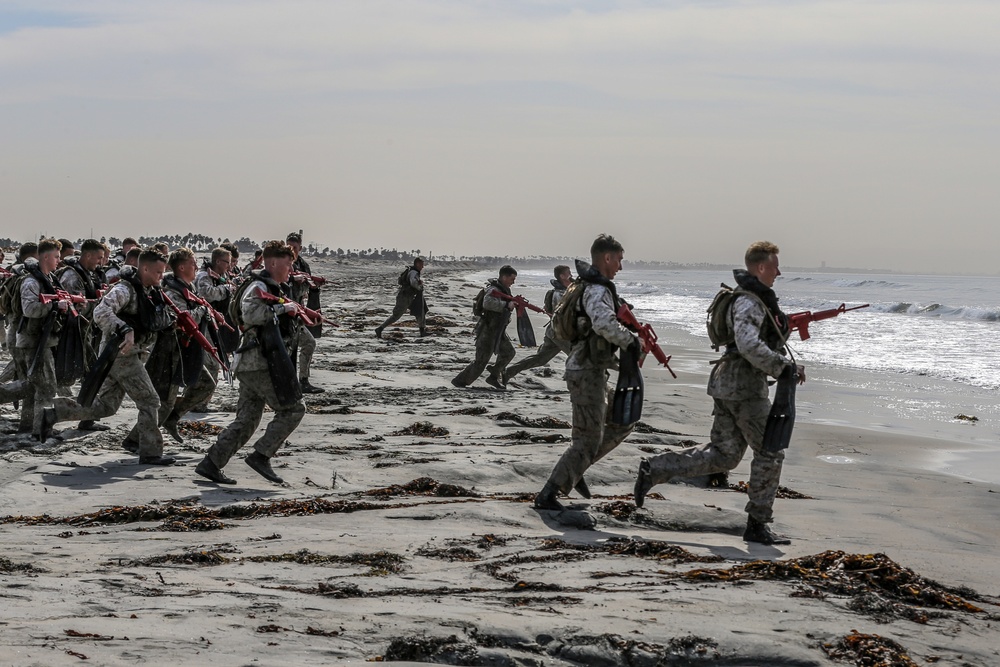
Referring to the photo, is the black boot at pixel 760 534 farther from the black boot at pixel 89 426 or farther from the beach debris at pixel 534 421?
the black boot at pixel 89 426

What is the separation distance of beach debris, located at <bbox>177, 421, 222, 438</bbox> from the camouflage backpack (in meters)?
4.76

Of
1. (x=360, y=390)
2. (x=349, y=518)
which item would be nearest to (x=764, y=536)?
(x=349, y=518)

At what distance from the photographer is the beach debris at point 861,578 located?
557cm

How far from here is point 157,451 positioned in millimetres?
9359

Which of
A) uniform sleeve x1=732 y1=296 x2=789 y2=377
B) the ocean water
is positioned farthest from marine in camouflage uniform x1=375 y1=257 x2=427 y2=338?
uniform sleeve x1=732 y1=296 x2=789 y2=377

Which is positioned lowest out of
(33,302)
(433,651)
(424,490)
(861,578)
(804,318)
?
(424,490)

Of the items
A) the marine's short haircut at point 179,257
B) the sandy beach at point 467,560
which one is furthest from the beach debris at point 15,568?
the marine's short haircut at point 179,257

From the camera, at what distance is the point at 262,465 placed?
8.75 metres

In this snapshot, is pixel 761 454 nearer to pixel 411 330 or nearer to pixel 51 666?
pixel 51 666

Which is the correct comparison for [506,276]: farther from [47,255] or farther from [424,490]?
[424,490]

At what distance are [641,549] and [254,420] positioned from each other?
3546 mm

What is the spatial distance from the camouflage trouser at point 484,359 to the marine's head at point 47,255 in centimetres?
607

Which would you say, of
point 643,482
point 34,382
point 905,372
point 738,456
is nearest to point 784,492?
point 738,456

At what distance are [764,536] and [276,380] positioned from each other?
3791 millimetres
